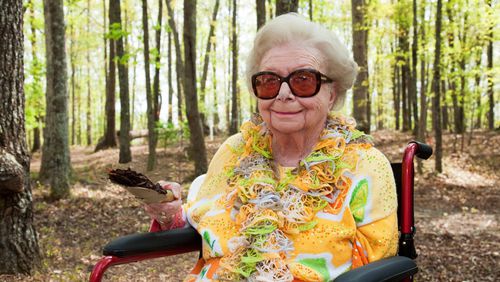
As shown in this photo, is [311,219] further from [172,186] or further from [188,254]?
[188,254]

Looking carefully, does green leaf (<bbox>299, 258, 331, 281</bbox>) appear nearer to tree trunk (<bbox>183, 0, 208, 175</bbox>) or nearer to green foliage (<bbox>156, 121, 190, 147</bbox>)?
tree trunk (<bbox>183, 0, 208, 175</bbox>)

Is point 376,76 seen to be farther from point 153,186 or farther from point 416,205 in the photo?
point 153,186

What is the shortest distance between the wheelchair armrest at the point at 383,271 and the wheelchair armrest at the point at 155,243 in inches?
32.4

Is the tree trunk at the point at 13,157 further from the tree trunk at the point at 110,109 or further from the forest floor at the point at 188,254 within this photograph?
the tree trunk at the point at 110,109

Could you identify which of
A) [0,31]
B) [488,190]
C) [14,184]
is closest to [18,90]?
[0,31]

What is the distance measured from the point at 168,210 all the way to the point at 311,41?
99cm

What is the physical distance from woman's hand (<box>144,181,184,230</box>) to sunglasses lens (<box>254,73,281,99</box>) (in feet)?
1.86

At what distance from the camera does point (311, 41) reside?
2.02 meters

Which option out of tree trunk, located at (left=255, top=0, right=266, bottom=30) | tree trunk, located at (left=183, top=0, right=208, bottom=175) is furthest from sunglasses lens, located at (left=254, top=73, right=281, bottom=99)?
tree trunk, located at (left=183, top=0, right=208, bottom=175)

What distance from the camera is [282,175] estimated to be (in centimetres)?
210

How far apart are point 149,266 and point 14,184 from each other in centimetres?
167

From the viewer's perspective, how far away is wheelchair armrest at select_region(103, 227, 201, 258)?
1866 millimetres

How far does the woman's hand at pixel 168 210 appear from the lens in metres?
2.10

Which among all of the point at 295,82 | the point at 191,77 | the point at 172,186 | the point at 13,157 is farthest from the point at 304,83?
the point at 191,77
